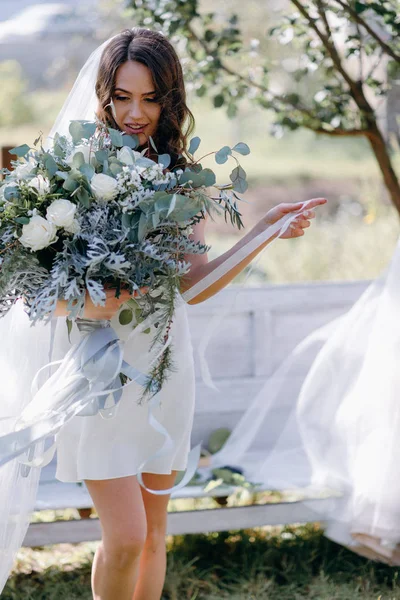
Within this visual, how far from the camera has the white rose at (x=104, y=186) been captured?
6.65ft

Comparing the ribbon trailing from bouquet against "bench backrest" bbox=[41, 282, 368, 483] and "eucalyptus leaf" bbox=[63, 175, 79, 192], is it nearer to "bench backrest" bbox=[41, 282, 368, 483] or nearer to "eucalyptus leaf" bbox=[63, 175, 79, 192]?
"eucalyptus leaf" bbox=[63, 175, 79, 192]

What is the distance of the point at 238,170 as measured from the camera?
223 centimetres

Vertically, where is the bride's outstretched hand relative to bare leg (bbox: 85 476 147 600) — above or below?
above

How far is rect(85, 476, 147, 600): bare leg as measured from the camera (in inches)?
90.8

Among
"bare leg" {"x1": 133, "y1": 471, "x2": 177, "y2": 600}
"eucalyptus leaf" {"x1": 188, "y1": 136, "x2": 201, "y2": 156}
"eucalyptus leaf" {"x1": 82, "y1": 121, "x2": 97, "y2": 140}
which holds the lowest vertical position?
"bare leg" {"x1": 133, "y1": 471, "x2": 177, "y2": 600}

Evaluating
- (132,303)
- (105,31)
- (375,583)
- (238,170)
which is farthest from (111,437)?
(105,31)

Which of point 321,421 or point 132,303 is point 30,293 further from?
point 321,421

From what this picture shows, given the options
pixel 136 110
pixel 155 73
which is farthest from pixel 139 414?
pixel 155 73

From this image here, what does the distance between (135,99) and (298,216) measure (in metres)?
0.62

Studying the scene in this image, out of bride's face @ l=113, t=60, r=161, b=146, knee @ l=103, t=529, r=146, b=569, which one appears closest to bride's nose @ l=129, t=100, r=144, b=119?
bride's face @ l=113, t=60, r=161, b=146

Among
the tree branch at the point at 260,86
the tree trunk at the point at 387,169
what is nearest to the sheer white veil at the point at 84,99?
the tree branch at the point at 260,86

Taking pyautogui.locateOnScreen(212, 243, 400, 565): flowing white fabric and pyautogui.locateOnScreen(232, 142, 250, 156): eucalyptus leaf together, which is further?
pyautogui.locateOnScreen(212, 243, 400, 565): flowing white fabric

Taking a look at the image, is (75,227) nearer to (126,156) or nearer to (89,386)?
(126,156)

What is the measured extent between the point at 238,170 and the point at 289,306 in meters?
1.93
